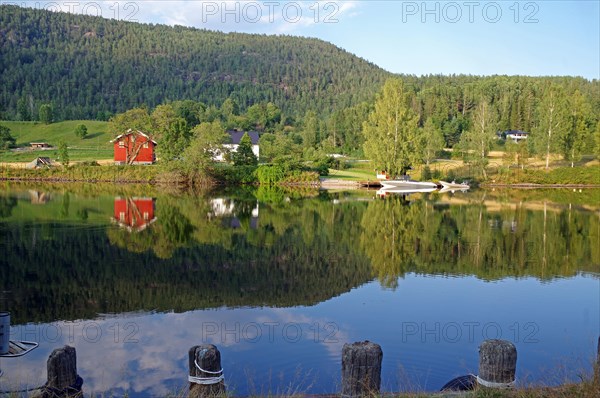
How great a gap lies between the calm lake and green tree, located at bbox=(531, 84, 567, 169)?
42.8 meters

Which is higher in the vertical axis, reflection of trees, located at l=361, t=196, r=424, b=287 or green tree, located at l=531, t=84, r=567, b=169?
green tree, located at l=531, t=84, r=567, b=169

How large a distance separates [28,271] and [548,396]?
1697 cm

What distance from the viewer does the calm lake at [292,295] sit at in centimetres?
1112

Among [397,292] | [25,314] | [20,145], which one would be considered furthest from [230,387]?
[20,145]

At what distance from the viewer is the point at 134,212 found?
3631 cm

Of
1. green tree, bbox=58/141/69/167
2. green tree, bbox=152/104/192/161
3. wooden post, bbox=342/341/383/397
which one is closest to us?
wooden post, bbox=342/341/383/397

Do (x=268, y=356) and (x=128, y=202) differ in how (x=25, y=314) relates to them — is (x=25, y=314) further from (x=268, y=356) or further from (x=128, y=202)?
(x=128, y=202)

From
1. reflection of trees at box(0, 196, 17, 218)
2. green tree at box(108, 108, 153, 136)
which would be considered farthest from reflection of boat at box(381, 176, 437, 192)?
reflection of trees at box(0, 196, 17, 218)

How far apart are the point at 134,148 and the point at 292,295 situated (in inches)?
2530

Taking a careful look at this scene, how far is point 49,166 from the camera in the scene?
7338 centimetres

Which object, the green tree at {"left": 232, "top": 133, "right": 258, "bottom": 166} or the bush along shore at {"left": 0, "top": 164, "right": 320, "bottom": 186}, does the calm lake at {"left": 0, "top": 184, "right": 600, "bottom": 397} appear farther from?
the green tree at {"left": 232, "top": 133, "right": 258, "bottom": 166}

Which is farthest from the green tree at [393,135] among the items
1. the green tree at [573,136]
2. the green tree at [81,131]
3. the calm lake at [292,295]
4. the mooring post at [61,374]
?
the mooring post at [61,374]

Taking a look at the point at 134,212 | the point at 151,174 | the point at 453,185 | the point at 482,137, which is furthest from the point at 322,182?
the point at 134,212

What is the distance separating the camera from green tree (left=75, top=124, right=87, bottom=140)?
102 m
